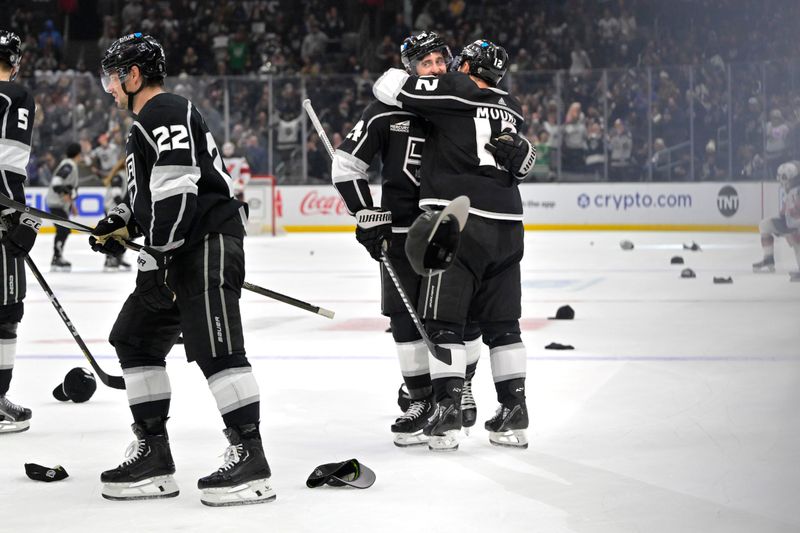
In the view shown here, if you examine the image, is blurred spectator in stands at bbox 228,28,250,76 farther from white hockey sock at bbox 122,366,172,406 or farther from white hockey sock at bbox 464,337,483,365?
white hockey sock at bbox 122,366,172,406

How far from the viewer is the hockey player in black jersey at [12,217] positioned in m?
4.12

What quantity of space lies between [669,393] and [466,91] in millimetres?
1632

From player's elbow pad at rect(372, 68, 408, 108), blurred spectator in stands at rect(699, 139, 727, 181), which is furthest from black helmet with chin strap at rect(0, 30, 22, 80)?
blurred spectator in stands at rect(699, 139, 727, 181)

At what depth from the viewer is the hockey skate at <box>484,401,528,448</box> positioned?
387 cm

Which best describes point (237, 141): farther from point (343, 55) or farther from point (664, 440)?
point (664, 440)

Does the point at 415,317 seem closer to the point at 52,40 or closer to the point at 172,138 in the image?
the point at 172,138

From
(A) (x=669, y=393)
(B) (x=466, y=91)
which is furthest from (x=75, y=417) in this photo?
(A) (x=669, y=393)

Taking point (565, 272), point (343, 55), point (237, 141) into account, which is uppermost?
point (343, 55)

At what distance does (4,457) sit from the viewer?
12.4 ft

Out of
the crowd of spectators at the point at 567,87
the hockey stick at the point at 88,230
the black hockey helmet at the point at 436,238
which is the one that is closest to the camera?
the black hockey helmet at the point at 436,238

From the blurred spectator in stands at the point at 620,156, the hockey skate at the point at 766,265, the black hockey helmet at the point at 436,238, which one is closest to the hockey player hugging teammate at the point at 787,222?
the hockey skate at the point at 766,265

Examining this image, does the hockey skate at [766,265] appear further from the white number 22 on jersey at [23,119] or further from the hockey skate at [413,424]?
the white number 22 on jersey at [23,119]

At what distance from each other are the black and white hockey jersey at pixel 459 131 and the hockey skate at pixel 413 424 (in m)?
0.70

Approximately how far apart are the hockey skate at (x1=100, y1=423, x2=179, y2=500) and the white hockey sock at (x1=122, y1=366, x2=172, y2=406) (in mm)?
83
